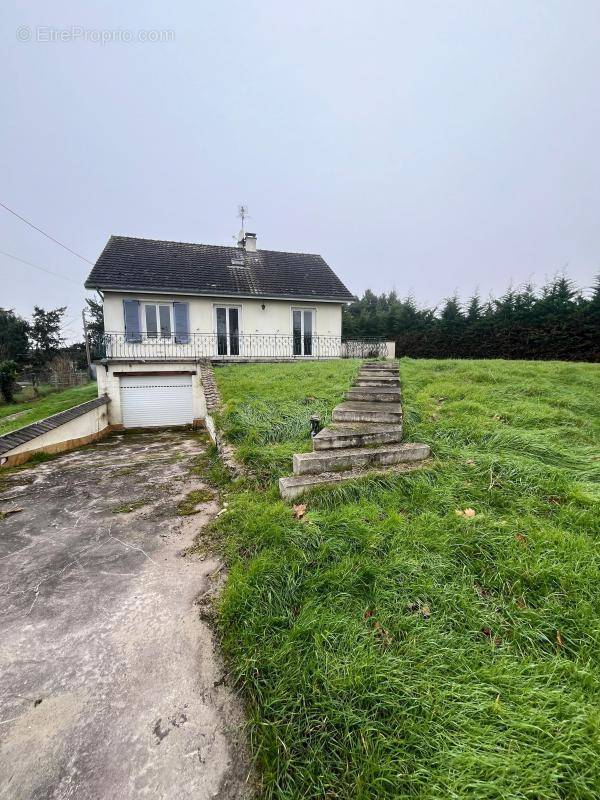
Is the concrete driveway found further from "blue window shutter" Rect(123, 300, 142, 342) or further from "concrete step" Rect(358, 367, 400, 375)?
"blue window shutter" Rect(123, 300, 142, 342)

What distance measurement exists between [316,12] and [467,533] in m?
21.3

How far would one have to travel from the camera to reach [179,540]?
325 cm

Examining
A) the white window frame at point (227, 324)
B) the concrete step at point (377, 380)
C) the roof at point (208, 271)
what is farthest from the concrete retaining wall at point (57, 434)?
the concrete step at point (377, 380)

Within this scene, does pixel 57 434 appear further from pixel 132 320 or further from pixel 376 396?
pixel 376 396

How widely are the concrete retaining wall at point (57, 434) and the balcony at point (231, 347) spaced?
2.92 meters

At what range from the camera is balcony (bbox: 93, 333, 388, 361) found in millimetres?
12391

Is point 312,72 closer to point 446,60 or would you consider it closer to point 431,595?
point 446,60

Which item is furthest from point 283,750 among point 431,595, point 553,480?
point 553,480

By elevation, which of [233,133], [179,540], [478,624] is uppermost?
[233,133]

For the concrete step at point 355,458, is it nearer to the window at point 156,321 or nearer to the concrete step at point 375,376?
the concrete step at point 375,376

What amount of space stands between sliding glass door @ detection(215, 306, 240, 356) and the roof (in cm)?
79

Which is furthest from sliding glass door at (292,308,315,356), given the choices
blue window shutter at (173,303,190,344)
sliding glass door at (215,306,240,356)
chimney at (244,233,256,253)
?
chimney at (244,233,256,253)

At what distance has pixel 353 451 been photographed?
3705 mm

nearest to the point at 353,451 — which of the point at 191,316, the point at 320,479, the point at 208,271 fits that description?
the point at 320,479
